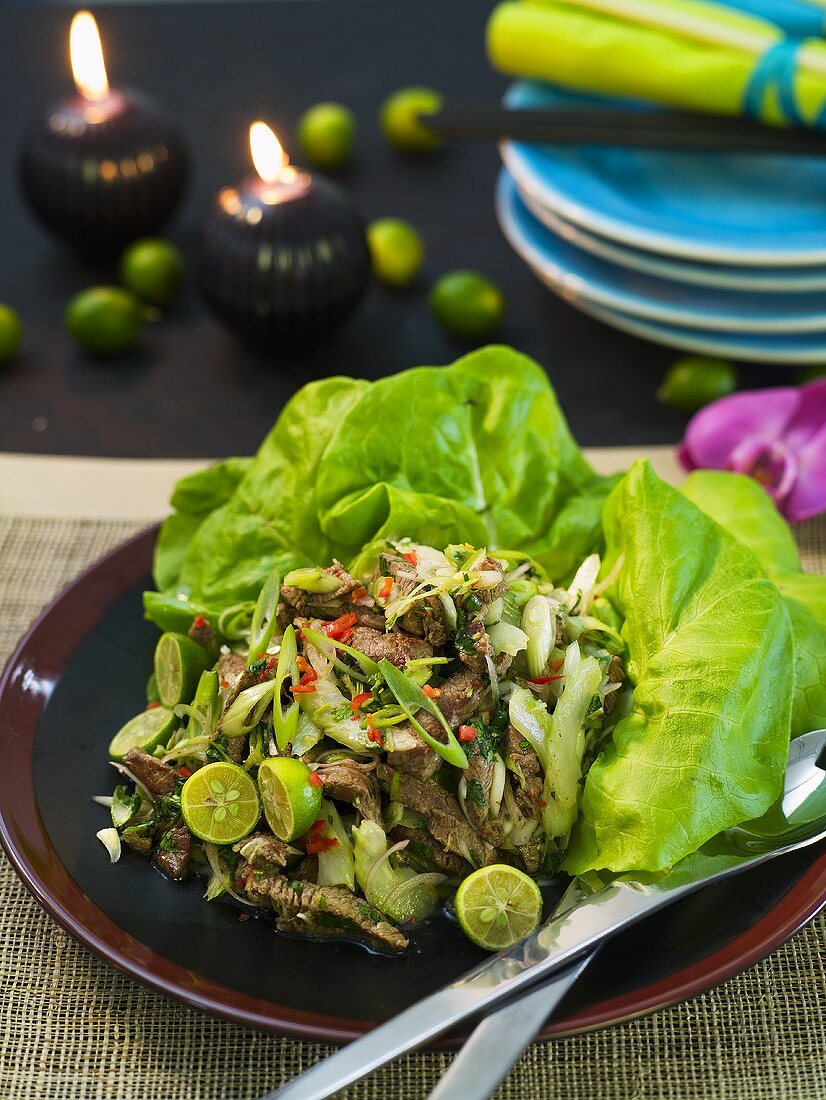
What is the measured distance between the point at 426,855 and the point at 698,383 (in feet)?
6.47

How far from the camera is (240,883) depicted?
207 cm

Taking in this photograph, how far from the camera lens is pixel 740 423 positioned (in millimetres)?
3375

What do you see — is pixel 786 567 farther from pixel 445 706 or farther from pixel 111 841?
pixel 111 841

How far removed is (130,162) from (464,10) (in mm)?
2241

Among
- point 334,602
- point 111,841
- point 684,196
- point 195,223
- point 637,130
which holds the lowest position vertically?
point 195,223

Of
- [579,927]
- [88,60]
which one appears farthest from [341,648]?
[88,60]

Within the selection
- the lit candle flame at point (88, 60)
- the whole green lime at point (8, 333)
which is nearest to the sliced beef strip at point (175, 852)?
the whole green lime at point (8, 333)

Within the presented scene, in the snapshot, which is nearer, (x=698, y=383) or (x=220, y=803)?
(x=220, y=803)

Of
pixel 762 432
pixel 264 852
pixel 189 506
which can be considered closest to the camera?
pixel 264 852

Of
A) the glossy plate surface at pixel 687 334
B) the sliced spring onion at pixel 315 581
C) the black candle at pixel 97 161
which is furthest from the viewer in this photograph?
the black candle at pixel 97 161

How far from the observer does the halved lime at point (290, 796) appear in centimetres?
200

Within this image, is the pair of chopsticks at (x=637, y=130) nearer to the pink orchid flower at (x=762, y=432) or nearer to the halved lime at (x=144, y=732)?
the pink orchid flower at (x=762, y=432)

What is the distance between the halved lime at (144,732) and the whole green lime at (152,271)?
2212 mm

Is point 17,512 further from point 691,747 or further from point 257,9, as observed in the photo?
point 257,9
